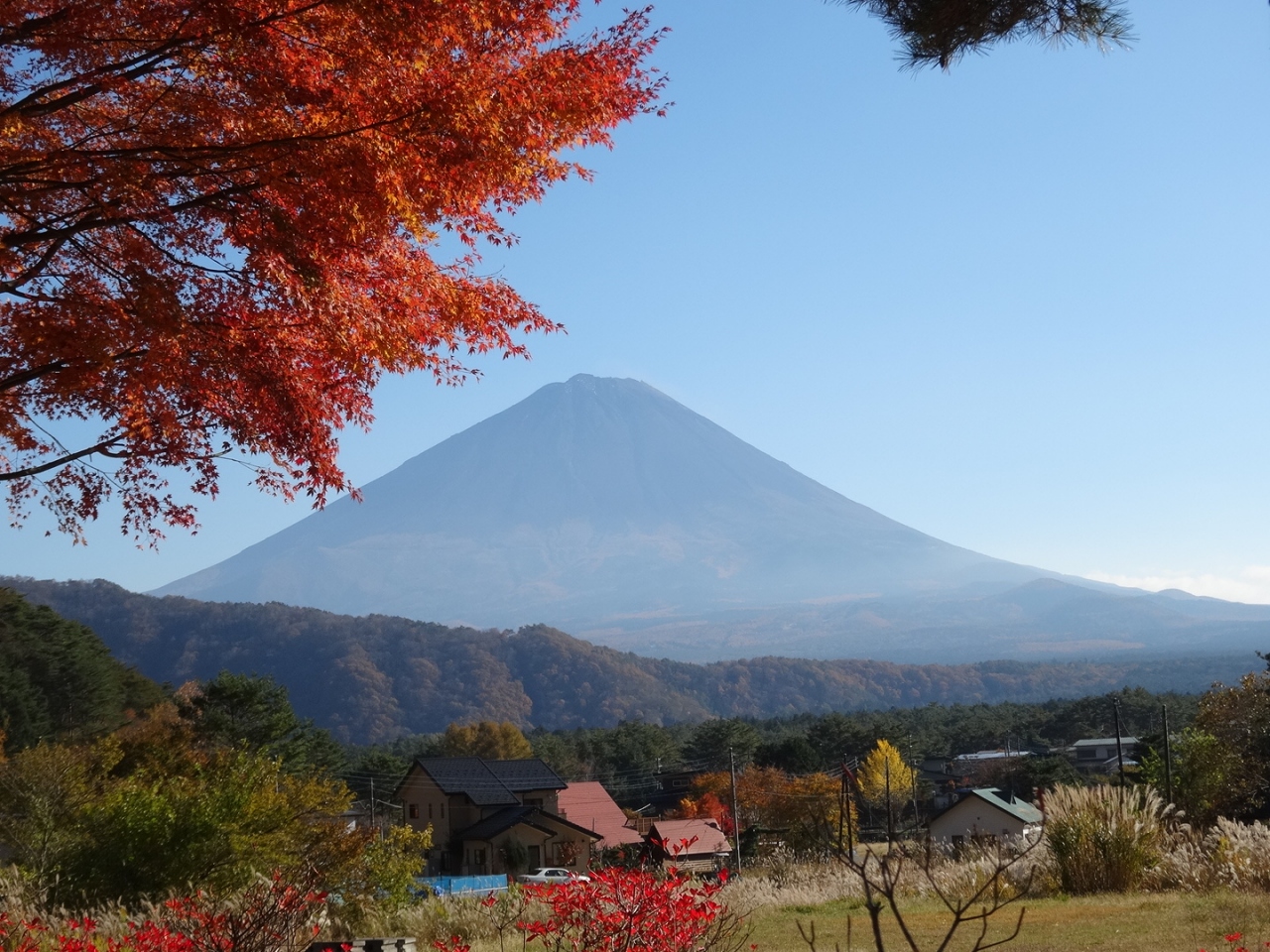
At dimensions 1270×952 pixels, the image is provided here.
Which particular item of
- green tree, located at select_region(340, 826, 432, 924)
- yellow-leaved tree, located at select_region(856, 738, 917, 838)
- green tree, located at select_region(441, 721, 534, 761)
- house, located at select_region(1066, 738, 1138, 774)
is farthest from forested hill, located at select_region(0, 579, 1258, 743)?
green tree, located at select_region(340, 826, 432, 924)

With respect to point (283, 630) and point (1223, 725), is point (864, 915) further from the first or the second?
point (283, 630)

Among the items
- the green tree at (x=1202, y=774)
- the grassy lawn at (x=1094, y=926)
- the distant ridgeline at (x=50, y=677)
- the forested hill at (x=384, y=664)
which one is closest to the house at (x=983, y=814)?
the green tree at (x=1202, y=774)

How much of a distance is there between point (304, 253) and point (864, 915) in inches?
292

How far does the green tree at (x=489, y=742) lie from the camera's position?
69.6 meters

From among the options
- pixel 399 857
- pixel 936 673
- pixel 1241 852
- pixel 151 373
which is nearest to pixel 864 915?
pixel 1241 852

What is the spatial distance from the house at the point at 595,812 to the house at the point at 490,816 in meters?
1.14

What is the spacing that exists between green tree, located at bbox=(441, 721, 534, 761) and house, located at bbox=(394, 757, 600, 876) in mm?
24919

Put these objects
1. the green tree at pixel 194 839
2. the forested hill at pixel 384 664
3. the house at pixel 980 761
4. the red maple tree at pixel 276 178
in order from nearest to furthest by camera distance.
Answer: the red maple tree at pixel 276 178 → the green tree at pixel 194 839 → the house at pixel 980 761 → the forested hill at pixel 384 664

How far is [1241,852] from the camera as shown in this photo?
9.70 meters

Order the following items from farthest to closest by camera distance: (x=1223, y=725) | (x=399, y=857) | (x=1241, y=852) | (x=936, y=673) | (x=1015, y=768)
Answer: (x=936, y=673) → (x=1015, y=768) → (x=1223, y=725) → (x=399, y=857) → (x=1241, y=852)

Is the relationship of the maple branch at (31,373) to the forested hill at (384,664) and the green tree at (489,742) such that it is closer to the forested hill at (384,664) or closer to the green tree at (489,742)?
the green tree at (489,742)

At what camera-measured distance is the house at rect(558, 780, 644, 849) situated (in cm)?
4409

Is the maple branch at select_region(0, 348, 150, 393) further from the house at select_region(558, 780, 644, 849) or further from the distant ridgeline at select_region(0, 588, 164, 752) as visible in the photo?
the distant ridgeline at select_region(0, 588, 164, 752)

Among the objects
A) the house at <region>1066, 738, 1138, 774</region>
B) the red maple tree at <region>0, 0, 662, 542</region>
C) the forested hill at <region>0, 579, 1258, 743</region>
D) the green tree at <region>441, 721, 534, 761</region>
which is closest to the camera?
the red maple tree at <region>0, 0, 662, 542</region>
